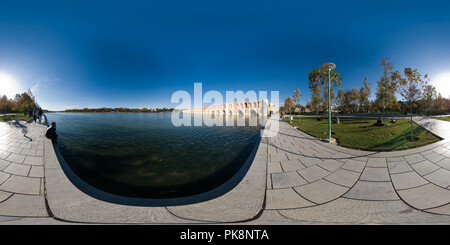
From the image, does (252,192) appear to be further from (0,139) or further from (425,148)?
(0,139)

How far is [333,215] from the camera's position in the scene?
1.68m

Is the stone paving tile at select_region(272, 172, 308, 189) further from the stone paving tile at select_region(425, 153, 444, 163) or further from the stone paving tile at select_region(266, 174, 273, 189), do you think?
the stone paving tile at select_region(425, 153, 444, 163)

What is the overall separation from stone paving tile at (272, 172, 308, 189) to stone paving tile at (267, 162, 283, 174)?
14 centimetres

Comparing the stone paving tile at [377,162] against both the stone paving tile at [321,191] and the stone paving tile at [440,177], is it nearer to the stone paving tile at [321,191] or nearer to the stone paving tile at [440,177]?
the stone paving tile at [440,177]

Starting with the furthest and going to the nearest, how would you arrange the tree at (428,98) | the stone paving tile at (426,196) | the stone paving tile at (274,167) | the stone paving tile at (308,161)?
the tree at (428,98)
the stone paving tile at (308,161)
the stone paving tile at (274,167)
the stone paving tile at (426,196)

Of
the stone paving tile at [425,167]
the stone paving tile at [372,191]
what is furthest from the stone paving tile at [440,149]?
the stone paving tile at [372,191]

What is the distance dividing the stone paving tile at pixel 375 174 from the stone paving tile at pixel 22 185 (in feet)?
16.7

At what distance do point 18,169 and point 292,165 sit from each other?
5.01 metres

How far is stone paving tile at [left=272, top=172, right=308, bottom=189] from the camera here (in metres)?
2.28

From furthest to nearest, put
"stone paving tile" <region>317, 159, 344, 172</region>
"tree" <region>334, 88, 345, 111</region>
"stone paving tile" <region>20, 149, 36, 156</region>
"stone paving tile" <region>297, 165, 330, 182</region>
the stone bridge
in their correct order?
1. the stone bridge
2. "tree" <region>334, 88, 345, 111</region>
3. "stone paving tile" <region>317, 159, 344, 172</region>
4. "stone paving tile" <region>20, 149, 36, 156</region>
5. "stone paving tile" <region>297, 165, 330, 182</region>

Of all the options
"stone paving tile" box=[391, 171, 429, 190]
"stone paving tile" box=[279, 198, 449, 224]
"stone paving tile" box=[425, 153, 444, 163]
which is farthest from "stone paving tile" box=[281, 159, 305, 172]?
"stone paving tile" box=[425, 153, 444, 163]

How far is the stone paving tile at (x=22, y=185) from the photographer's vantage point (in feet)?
6.85

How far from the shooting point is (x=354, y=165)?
2.65m
